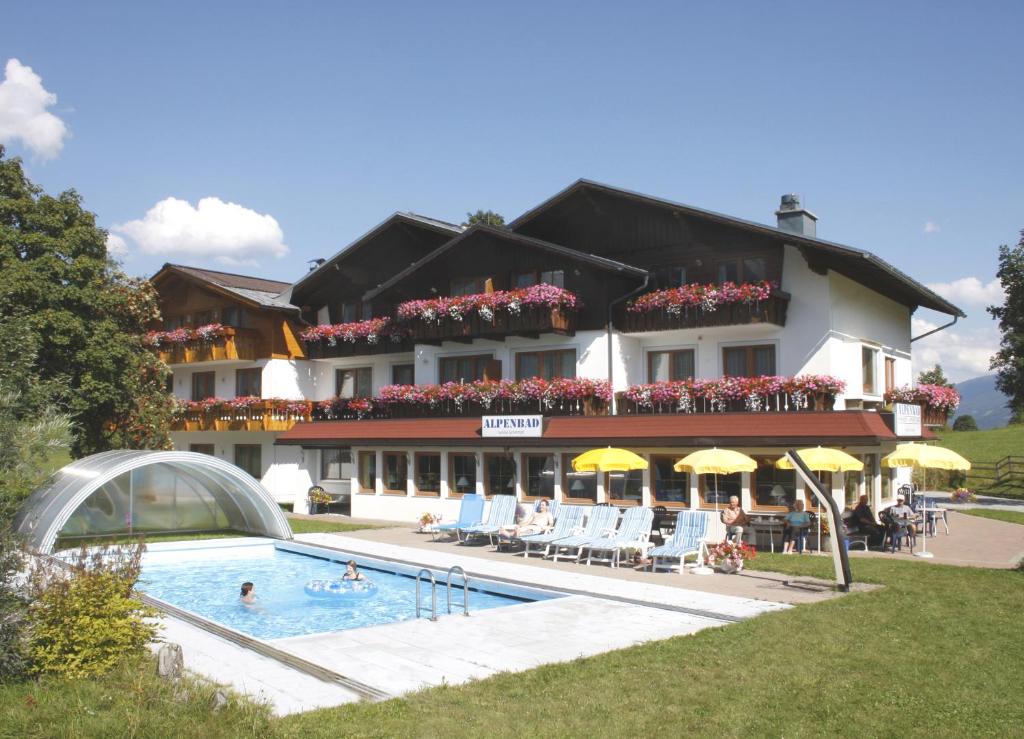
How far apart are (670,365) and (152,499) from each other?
14663mm

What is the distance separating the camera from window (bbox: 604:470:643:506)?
24375mm

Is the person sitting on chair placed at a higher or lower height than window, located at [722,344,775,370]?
lower

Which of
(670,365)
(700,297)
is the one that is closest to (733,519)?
(700,297)

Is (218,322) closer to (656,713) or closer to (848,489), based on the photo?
(848,489)

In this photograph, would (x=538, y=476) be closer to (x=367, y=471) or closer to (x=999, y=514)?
(x=367, y=471)

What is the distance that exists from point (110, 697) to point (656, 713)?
16.3ft

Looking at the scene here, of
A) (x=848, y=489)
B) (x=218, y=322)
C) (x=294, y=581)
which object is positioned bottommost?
(x=294, y=581)

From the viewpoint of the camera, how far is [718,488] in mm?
23031

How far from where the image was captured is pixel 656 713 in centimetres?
859

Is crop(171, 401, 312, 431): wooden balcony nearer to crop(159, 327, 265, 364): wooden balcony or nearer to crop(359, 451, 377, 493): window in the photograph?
crop(159, 327, 265, 364): wooden balcony

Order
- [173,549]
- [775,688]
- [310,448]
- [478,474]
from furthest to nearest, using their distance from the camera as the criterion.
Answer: [310,448], [478,474], [173,549], [775,688]

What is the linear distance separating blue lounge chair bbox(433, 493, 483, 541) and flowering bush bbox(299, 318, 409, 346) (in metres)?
8.79

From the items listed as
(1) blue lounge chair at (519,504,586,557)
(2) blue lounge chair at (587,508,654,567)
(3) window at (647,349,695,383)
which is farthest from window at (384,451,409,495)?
(2) blue lounge chair at (587,508,654,567)

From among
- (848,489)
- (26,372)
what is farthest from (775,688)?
(848,489)
